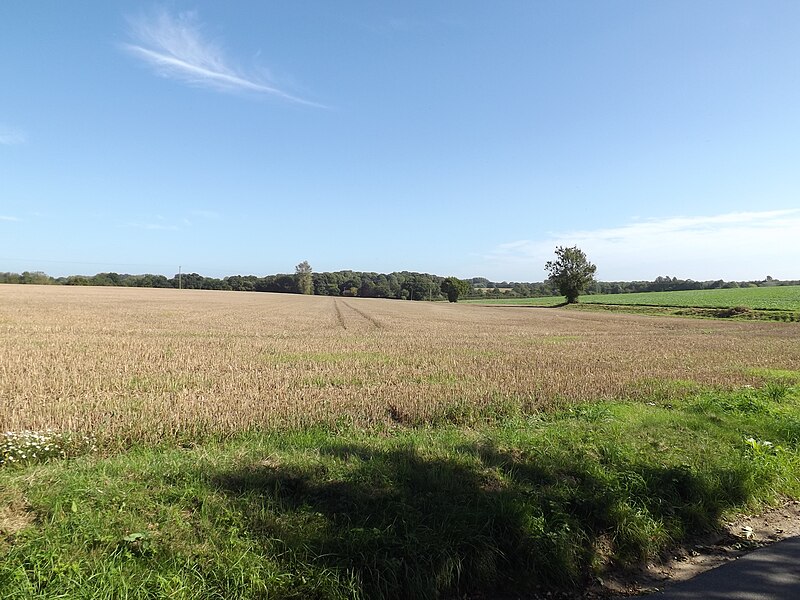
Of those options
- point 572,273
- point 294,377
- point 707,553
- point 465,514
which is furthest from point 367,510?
point 572,273

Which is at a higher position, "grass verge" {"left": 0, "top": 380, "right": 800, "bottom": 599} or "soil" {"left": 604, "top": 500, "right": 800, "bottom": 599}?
"grass verge" {"left": 0, "top": 380, "right": 800, "bottom": 599}

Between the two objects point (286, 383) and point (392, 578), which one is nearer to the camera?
point (392, 578)

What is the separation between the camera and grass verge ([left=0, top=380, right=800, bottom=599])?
355cm

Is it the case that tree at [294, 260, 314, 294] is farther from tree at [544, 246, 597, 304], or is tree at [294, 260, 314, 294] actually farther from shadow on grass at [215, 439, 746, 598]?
shadow on grass at [215, 439, 746, 598]

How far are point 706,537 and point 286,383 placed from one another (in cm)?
826

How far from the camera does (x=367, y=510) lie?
448 centimetres

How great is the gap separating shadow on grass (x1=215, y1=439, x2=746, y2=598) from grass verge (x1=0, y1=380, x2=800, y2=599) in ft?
0.06

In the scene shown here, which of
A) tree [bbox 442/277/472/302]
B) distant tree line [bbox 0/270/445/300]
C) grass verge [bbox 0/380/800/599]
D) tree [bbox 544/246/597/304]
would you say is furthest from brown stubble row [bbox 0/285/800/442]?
distant tree line [bbox 0/270/445/300]

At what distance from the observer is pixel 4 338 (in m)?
17.0

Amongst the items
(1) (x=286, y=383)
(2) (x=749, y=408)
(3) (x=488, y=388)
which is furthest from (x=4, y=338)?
(2) (x=749, y=408)

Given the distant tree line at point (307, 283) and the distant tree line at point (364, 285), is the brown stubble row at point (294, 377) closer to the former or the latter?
the distant tree line at point (364, 285)

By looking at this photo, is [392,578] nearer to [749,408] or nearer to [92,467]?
[92,467]

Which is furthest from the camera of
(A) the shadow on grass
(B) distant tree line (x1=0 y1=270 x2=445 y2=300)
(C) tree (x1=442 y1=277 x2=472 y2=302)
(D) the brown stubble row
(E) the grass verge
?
(B) distant tree line (x1=0 y1=270 x2=445 y2=300)

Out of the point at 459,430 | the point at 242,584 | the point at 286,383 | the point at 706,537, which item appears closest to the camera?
the point at 242,584
